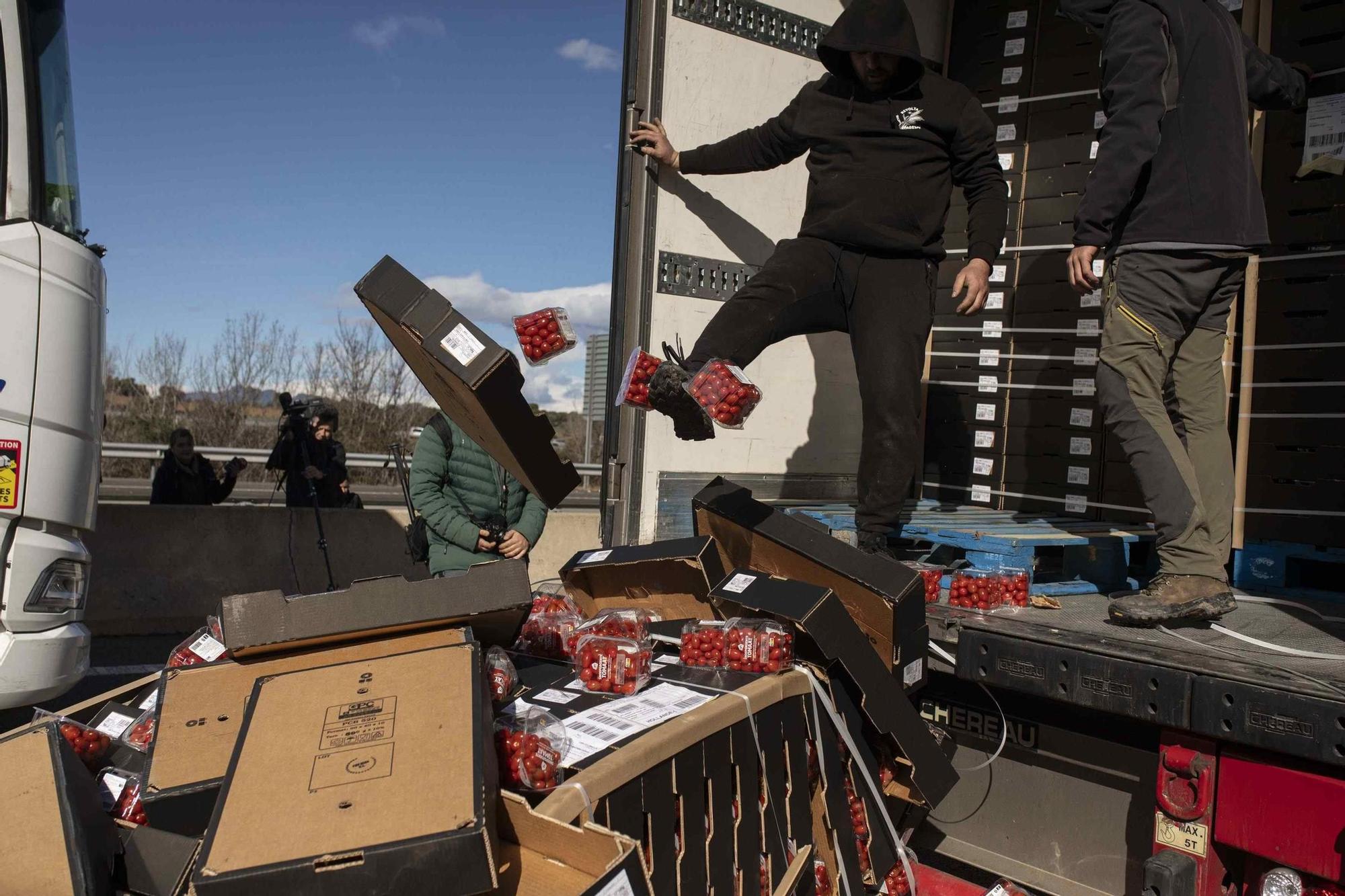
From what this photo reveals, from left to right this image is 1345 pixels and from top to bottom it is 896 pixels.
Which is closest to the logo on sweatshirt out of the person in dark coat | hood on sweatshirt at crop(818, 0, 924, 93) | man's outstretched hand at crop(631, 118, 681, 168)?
hood on sweatshirt at crop(818, 0, 924, 93)

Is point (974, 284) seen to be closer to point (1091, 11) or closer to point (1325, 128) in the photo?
point (1091, 11)

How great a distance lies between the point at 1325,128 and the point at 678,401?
3194 millimetres

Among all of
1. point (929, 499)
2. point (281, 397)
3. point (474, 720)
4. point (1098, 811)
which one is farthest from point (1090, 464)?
point (281, 397)

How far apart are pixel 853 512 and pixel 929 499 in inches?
55.2

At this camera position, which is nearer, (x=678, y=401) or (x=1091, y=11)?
(x=678, y=401)

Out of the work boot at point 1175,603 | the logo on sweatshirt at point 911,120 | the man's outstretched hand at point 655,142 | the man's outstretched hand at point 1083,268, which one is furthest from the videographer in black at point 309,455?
the work boot at point 1175,603

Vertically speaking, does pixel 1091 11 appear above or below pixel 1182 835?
above

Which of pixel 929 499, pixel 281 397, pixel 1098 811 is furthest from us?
pixel 281 397

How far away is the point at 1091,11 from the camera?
11.9 feet

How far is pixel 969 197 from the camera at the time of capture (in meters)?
4.45

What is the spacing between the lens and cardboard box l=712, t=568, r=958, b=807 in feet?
9.80

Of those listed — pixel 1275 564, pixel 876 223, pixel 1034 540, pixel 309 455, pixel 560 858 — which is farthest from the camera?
pixel 309 455

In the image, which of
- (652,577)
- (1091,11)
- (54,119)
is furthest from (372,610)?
(1091,11)

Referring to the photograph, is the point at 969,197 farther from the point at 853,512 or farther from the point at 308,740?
the point at 308,740
